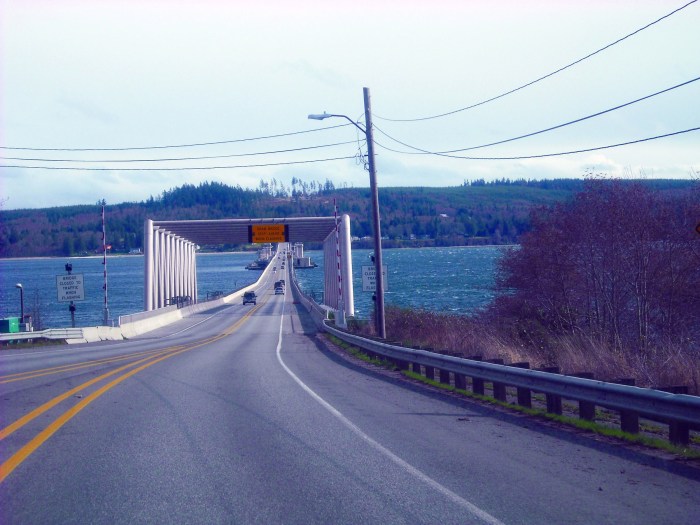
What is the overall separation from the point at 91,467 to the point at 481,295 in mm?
56395

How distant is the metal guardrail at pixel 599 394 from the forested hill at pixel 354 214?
20392 millimetres

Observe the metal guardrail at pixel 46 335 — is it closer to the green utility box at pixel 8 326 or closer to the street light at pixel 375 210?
the green utility box at pixel 8 326

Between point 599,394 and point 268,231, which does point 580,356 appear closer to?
point 599,394

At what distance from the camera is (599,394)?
9.05 meters

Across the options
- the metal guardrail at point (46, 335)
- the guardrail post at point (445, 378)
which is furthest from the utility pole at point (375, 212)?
the metal guardrail at point (46, 335)

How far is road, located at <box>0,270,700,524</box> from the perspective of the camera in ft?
20.4

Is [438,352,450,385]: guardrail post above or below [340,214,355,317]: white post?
below

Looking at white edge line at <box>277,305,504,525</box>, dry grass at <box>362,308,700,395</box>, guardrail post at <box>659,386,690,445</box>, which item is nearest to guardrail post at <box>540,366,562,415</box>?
dry grass at <box>362,308,700,395</box>

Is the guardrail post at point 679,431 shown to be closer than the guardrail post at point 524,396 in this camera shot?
Yes

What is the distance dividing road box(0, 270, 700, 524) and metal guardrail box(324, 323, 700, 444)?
51cm

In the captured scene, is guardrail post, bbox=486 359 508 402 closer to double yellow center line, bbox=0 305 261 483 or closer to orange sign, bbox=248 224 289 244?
double yellow center line, bbox=0 305 261 483

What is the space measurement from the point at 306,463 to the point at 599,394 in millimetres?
3726

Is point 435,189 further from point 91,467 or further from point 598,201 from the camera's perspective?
point 91,467

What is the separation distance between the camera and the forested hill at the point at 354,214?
78.9 metres
